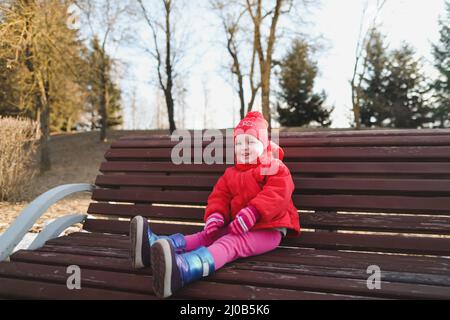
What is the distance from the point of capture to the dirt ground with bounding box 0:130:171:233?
280 inches

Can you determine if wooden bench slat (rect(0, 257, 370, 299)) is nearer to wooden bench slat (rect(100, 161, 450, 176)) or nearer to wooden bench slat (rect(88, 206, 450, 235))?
wooden bench slat (rect(88, 206, 450, 235))

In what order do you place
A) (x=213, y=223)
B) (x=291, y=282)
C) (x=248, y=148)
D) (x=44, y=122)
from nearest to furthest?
(x=291, y=282) → (x=213, y=223) → (x=248, y=148) → (x=44, y=122)

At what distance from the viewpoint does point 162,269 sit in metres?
1.73

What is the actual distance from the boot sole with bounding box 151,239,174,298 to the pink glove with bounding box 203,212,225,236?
734mm

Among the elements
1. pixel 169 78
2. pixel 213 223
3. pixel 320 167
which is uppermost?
pixel 169 78

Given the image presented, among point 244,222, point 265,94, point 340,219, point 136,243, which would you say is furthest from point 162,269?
point 265,94

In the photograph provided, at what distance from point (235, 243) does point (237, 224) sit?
123 millimetres

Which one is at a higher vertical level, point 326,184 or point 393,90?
point 393,90

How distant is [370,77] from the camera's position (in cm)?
2478

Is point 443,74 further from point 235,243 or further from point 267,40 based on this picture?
point 235,243

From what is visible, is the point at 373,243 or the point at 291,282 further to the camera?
the point at 373,243

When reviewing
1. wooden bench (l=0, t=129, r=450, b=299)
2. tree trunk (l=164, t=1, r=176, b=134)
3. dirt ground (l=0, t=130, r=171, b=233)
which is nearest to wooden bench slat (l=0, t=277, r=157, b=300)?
wooden bench (l=0, t=129, r=450, b=299)
